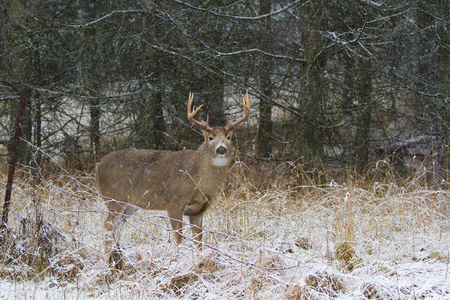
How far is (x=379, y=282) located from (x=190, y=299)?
1.40m


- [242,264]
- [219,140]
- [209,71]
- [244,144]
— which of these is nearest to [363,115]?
[244,144]

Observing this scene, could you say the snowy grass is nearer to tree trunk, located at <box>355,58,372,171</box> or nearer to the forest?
the forest

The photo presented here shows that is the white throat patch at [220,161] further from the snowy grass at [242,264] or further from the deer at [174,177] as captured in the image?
the snowy grass at [242,264]

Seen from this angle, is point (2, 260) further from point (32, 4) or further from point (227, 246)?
point (32, 4)

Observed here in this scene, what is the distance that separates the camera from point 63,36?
28.9 feet

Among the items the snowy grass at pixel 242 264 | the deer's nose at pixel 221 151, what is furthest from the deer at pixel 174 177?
the snowy grass at pixel 242 264

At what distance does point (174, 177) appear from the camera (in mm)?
Answer: 5105

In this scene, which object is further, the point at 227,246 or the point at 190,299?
the point at 227,246

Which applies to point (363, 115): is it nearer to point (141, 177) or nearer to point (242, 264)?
point (141, 177)

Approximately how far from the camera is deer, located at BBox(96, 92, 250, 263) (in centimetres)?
495

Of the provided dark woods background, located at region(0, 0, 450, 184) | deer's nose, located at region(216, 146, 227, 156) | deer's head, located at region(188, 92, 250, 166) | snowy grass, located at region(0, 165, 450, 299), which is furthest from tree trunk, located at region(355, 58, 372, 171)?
deer's nose, located at region(216, 146, 227, 156)

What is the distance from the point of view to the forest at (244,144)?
3.79 meters

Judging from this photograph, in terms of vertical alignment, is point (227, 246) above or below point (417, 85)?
below

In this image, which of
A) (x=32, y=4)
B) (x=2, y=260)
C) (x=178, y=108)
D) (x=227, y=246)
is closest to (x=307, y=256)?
(x=227, y=246)
